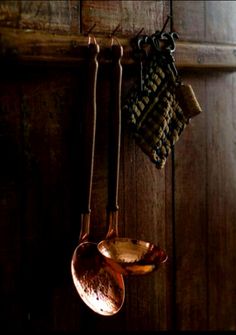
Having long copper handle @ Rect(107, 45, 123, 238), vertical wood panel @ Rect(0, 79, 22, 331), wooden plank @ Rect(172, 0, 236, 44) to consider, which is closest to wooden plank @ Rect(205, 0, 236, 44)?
wooden plank @ Rect(172, 0, 236, 44)

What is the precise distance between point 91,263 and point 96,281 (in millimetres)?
47

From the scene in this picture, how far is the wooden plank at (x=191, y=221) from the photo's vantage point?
1.31 metres

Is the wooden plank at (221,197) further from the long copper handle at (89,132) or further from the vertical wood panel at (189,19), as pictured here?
the long copper handle at (89,132)

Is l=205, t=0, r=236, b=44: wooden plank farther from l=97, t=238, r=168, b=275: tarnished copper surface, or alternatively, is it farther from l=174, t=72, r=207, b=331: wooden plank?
l=97, t=238, r=168, b=275: tarnished copper surface

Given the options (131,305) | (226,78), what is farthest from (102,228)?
(226,78)

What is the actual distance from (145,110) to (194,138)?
8.9 inches

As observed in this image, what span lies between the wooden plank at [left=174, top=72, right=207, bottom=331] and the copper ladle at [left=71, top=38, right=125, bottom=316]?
25cm

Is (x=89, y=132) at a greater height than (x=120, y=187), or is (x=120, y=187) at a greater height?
(x=89, y=132)

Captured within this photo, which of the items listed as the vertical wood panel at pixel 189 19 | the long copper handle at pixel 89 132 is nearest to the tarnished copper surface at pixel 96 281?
the long copper handle at pixel 89 132

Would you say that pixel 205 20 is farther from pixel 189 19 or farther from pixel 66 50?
pixel 66 50

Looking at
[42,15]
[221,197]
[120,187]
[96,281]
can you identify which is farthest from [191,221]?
[42,15]

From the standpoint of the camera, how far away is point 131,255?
3.81 ft

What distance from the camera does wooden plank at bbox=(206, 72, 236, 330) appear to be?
1347mm

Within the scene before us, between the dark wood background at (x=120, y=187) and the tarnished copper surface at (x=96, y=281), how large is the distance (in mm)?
51
